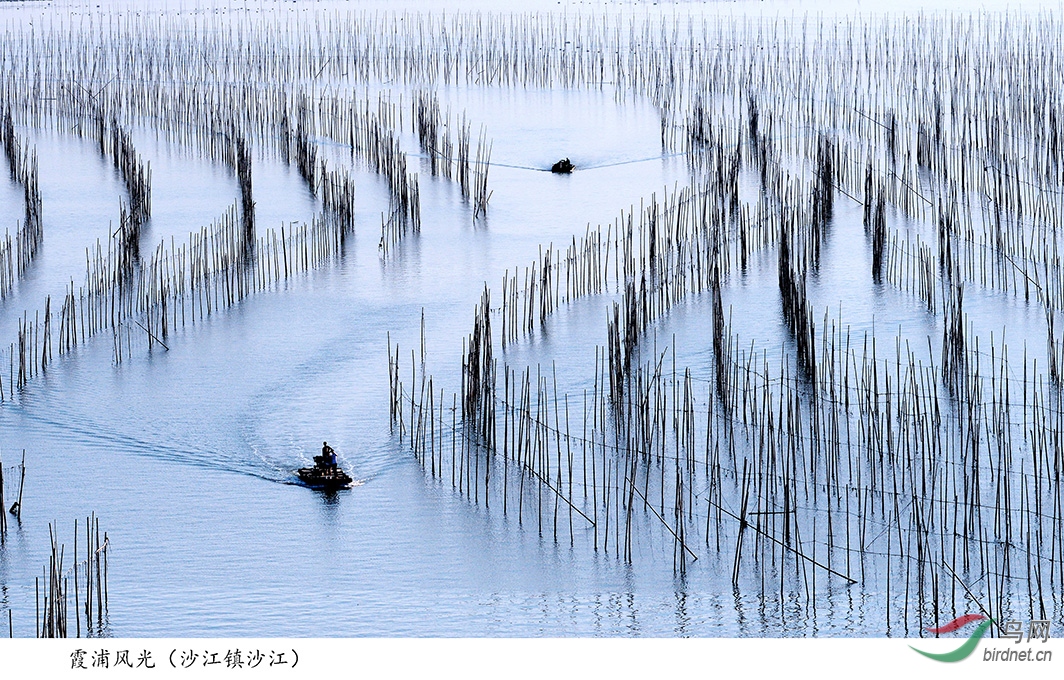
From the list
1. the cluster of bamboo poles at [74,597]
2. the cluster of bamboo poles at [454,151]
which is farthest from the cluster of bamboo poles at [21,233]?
the cluster of bamboo poles at [74,597]

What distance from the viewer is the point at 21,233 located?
6797 millimetres

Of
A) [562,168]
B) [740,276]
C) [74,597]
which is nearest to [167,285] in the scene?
[740,276]

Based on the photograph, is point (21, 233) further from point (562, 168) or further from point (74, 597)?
point (74, 597)

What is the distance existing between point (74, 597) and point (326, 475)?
879 mm

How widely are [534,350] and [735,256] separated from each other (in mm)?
1445

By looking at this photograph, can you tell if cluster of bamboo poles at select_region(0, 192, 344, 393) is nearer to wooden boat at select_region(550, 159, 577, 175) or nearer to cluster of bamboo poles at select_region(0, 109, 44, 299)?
cluster of bamboo poles at select_region(0, 109, 44, 299)

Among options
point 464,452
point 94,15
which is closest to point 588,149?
point 464,452

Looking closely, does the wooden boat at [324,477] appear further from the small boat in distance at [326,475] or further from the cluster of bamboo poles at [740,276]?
the cluster of bamboo poles at [740,276]

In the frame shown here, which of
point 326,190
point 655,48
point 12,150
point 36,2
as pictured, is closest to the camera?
point 326,190

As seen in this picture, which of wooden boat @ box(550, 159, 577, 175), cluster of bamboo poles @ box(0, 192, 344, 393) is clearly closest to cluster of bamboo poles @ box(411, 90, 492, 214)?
wooden boat @ box(550, 159, 577, 175)

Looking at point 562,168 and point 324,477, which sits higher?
point 562,168

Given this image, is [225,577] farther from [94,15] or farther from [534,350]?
[94,15]

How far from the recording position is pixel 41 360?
5164 millimetres

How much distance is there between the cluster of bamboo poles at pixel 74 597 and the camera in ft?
9.86
